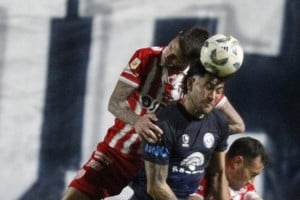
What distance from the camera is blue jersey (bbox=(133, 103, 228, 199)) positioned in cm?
535

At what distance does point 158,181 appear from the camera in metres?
5.38

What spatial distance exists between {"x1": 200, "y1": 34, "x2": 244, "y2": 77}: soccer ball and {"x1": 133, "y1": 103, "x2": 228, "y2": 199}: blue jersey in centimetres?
24

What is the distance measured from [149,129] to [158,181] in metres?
0.24

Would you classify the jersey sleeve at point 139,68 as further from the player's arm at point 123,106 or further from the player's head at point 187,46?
the player's head at point 187,46

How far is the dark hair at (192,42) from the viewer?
5504 mm

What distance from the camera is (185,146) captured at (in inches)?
213

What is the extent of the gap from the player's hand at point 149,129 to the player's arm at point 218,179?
43 centimetres

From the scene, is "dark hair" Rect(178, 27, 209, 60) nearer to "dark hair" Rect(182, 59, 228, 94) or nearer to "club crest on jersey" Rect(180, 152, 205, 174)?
"dark hair" Rect(182, 59, 228, 94)

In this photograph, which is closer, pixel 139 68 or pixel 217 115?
pixel 217 115

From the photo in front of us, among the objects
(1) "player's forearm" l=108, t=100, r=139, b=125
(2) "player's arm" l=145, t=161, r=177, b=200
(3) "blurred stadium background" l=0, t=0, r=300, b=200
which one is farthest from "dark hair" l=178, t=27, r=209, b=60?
(3) "blurred stadium background" l=0, t=0, r=300, b=200

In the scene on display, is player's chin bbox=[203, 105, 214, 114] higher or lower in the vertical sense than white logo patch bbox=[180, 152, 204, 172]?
higher

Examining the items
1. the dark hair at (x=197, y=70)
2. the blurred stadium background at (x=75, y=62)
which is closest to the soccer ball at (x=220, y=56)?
the dark hair at (x=197, y=70)

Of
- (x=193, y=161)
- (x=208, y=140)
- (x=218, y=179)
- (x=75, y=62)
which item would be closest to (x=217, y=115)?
(x=208, y=140)

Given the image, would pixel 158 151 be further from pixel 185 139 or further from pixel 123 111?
pixel 123 111
